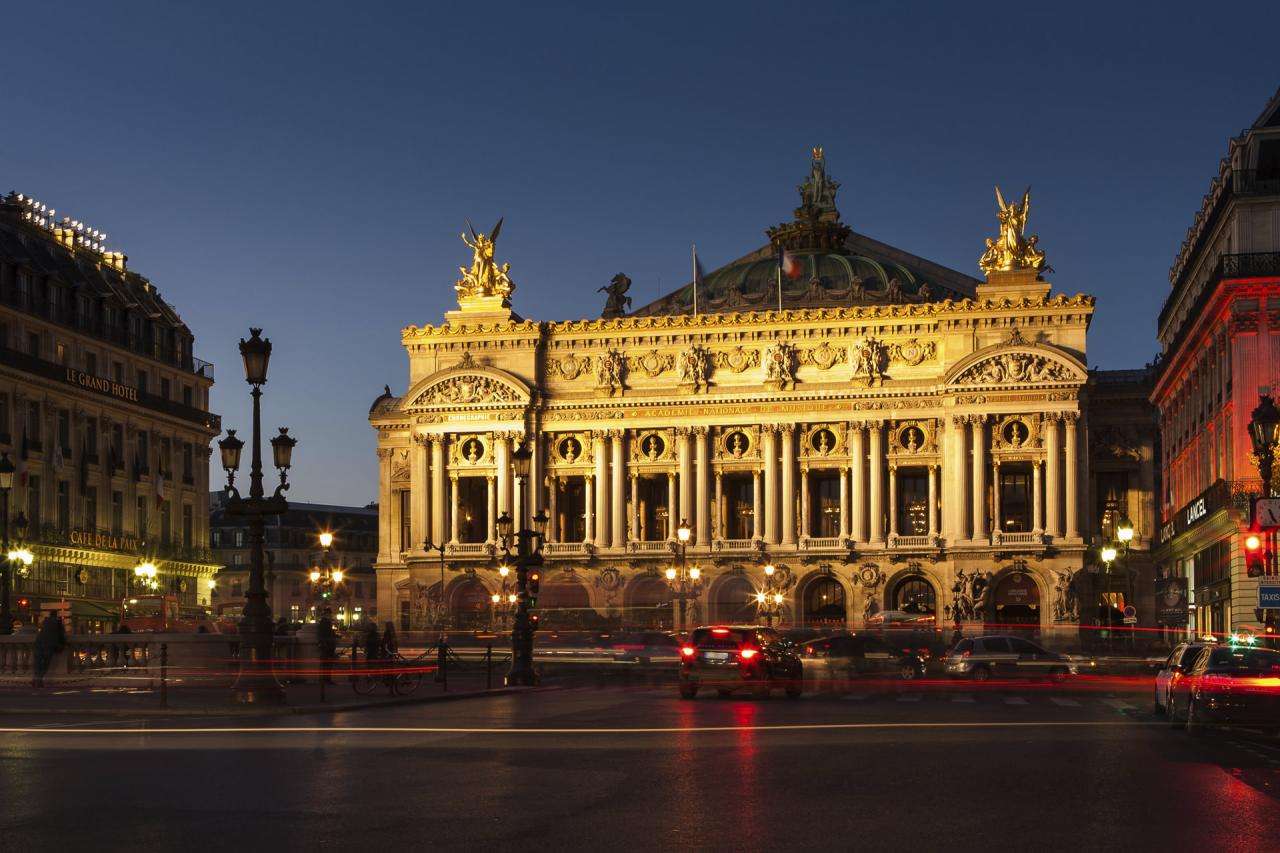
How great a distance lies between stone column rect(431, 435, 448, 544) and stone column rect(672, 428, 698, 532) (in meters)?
14.2

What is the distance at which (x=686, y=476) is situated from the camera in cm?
10344

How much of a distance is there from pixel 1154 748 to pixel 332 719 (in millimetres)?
14486

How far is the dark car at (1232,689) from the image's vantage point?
27.8 m

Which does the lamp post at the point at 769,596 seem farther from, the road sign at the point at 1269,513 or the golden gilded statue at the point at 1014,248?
the road sign at the point at 1269,513

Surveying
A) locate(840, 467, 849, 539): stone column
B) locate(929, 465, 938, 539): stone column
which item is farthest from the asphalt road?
locate(840, 467, 849, 539): stone column

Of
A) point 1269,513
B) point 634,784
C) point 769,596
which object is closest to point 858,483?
point 769,596

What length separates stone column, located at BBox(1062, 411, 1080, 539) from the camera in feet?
320

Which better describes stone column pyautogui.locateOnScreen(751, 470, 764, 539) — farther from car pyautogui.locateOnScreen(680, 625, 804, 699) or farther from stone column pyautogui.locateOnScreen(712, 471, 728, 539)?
car pyautogui.locateOnScreen(680, 625, 804, 699)

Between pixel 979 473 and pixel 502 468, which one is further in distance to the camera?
pixel 502 468

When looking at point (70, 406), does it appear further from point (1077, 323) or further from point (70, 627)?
point (1077, 323)

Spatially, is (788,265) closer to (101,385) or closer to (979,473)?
(979,473)

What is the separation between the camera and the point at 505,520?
55.7 m

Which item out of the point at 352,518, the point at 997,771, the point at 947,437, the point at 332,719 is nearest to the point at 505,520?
the point at 332,719

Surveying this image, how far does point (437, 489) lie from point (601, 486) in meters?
9.85
